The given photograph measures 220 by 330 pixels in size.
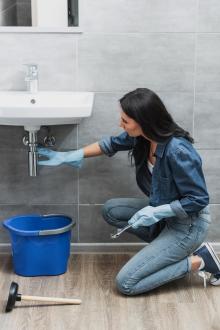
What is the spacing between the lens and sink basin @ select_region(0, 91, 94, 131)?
244 cm

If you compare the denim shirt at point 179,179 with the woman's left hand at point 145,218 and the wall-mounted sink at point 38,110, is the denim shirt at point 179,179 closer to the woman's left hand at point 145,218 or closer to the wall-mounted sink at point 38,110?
the woman's left hand at point 145,218

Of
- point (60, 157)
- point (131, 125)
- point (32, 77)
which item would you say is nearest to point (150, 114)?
point (131, 125)

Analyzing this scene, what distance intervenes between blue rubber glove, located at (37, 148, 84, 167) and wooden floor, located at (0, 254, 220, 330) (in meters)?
0.52

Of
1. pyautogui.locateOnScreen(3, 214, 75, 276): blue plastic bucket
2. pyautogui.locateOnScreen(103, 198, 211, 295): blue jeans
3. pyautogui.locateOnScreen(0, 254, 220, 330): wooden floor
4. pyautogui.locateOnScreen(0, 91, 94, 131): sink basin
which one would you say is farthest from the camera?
pyautogui.locateOnScreen(3, 214, 75, 276): blue plastic bucket

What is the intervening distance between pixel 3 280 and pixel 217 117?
1291 mm

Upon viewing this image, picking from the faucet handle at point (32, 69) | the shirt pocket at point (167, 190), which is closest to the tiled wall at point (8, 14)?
the faucet handle at point (32, 69)

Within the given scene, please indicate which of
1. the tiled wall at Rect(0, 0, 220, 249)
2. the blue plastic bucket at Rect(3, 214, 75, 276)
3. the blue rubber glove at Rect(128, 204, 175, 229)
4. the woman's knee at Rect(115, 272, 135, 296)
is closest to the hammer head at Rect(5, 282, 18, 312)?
the blue plastic bucket at Rect(3, 214, 75, 276)

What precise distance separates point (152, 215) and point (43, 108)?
64 centimetres

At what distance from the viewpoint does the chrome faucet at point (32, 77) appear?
2763mm

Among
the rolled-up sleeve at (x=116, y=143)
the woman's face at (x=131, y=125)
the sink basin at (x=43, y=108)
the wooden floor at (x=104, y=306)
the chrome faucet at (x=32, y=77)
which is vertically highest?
the chrome faucet at (x=32, y=77)

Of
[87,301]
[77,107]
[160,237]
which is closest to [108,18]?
[77,107]

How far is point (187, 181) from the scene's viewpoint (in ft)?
8.07

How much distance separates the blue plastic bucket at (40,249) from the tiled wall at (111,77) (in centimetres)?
22

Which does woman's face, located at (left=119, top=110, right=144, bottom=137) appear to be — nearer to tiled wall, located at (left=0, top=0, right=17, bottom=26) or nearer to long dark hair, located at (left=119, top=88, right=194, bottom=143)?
long dark hair, located at (left=119, top=88, right=194, bottom=143)
